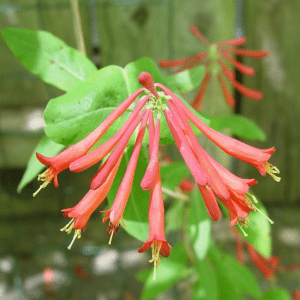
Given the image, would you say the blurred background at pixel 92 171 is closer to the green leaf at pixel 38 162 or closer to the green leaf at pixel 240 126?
the green leaf at pixel 38 162

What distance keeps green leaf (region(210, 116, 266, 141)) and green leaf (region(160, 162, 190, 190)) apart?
0.43ft

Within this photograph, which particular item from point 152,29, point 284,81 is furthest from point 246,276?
point 152,29

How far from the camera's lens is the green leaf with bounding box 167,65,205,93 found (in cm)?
56

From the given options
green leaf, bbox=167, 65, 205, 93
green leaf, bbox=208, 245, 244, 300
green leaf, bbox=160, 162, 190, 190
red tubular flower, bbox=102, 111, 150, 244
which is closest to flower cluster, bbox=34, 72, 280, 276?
red tubular flower, bbox=102, 111, 150, 244

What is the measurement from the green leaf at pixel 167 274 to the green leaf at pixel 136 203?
0.41m

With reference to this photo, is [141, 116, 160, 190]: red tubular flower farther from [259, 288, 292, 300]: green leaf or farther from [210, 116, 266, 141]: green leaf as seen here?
[259, 288, 292, 300]: green leaf

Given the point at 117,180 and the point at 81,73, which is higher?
the point at 81,73

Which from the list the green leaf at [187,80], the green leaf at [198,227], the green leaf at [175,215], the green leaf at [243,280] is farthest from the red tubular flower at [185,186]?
the green leaf at [187,80]

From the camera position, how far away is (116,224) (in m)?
0.39

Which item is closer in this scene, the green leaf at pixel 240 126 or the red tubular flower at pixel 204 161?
the red tubular flower at pixel 204 161

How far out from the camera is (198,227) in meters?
0.67

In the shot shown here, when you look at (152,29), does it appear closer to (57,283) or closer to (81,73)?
(81,73)

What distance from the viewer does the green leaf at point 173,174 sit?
0.73 metres

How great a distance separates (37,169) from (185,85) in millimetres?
302
